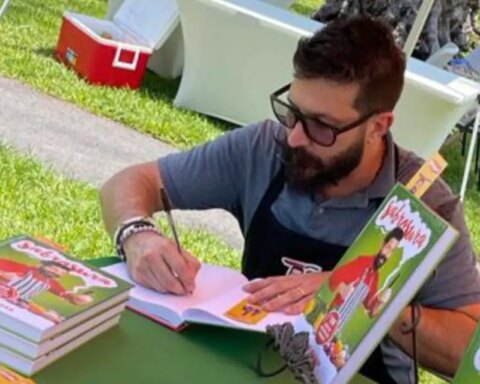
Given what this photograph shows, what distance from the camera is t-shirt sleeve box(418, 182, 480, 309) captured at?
2043mm

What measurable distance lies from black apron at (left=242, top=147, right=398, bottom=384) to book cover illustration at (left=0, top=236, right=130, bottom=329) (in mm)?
509

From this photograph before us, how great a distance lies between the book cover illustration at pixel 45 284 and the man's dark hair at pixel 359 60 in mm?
611

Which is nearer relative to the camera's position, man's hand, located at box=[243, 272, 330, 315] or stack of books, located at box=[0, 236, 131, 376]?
stack of books, located at box=[0, 236, 131, 376]

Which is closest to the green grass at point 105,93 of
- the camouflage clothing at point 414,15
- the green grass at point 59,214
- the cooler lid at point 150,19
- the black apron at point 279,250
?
the cooler lid at point 150,19

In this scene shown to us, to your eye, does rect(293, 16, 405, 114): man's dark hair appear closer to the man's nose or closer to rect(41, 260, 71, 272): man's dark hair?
the man's nose

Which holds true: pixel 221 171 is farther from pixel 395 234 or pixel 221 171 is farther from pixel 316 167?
pixel 395 234

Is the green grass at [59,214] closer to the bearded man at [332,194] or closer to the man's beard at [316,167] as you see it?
the bearded man at [332,194]

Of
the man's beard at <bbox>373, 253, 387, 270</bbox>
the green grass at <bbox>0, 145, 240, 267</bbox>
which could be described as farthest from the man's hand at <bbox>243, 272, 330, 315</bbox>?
the green grass at <bbox>0, 145, 240, 267</bbox>

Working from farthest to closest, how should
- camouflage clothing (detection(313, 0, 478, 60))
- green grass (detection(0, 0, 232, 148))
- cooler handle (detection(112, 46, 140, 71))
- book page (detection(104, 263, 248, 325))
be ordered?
camouflage clothing (detection(313, 0, 478, 60)) < cooler handle (detection(112, 46, 140, 71)) < green grass (detection(0, 0, 232, 148)) < book page (detection(104, 263, 248, 325))

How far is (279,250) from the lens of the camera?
213cm

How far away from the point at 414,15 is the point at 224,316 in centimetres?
593

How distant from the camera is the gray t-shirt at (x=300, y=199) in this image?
206 cm

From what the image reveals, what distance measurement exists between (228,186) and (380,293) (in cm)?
85

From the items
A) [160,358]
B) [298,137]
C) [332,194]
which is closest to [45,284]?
[160,358]
